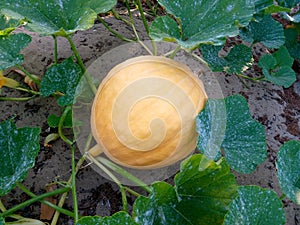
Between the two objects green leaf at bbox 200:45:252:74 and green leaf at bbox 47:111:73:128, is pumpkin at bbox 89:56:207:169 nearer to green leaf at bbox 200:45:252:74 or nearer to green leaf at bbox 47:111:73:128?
green leaf at bbox 47:111:73:128

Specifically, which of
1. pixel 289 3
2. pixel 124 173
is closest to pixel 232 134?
pixel 124 173

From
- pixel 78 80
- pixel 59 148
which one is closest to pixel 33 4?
pixel 78 80

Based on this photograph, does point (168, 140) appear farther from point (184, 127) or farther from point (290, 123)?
point (290, 123)

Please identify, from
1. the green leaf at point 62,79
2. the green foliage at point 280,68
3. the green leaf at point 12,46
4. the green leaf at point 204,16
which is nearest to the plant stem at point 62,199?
the green leaf at point 62,79

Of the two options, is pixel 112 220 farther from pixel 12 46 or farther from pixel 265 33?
pixel 265 33

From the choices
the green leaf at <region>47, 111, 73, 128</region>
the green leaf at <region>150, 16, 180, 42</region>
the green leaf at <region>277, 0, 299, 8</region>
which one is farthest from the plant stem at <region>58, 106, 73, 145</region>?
the green leaf at <region>277, 0, 299, 8</region>

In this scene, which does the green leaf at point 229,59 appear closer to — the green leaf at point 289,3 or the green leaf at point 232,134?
the green leaf at point 232,134
